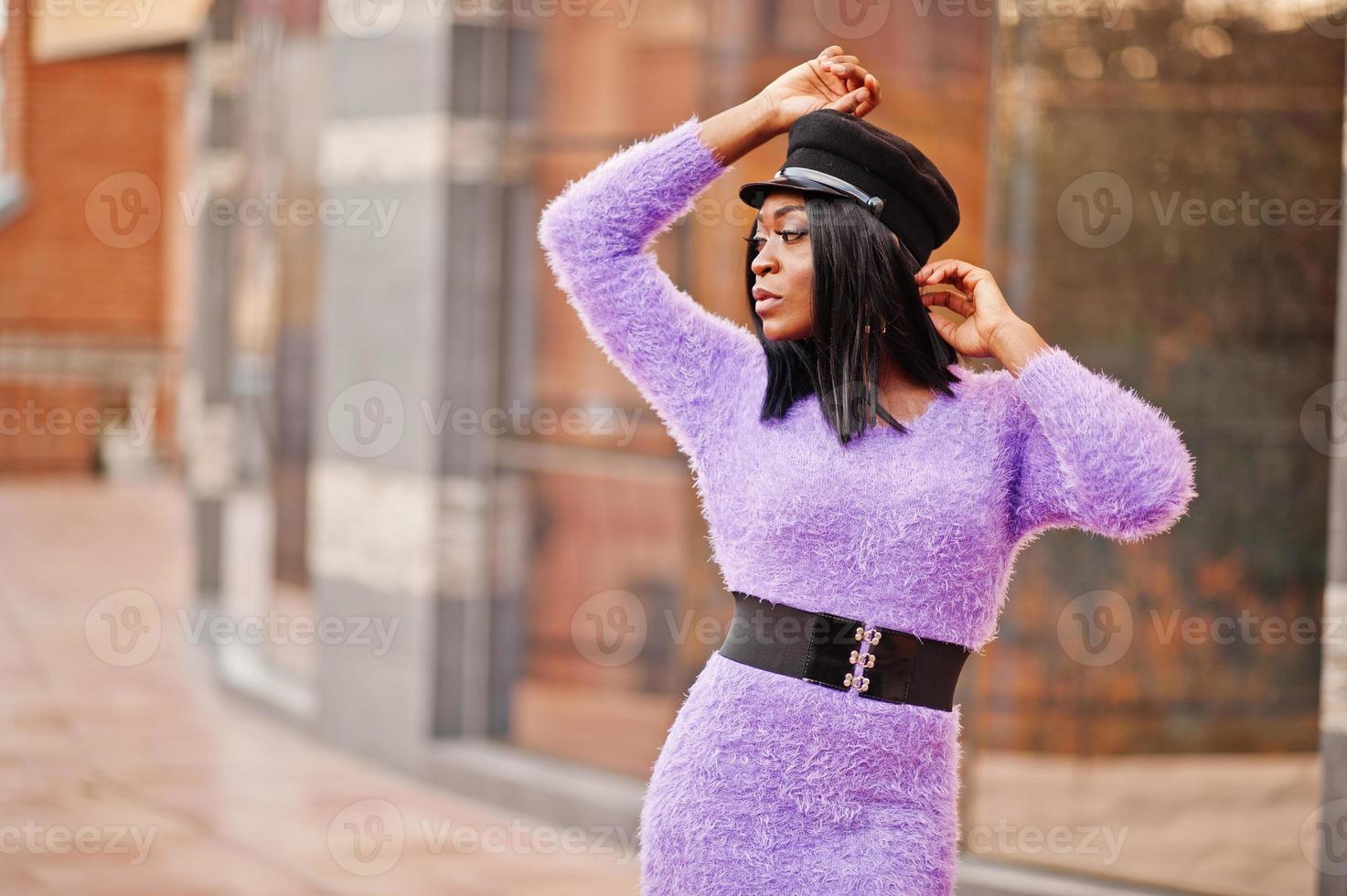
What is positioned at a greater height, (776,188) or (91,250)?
(91,250)

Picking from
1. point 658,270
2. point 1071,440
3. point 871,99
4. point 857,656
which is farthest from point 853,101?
point 857,656

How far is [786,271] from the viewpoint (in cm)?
197

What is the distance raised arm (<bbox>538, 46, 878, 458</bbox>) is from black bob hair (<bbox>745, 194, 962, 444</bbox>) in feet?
0.50

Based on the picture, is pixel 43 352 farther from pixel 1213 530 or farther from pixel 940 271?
pixel 940 271

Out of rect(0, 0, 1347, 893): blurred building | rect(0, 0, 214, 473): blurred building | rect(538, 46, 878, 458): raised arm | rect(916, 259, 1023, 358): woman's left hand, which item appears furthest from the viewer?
rect(0, 0, 214, 473): blurred building

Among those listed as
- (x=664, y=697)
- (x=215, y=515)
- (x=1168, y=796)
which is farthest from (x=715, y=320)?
(x=215, y=515)

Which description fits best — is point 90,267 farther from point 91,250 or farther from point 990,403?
point 990,403

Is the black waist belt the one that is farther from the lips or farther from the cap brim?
the cap brim

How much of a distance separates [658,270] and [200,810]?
3469 mm

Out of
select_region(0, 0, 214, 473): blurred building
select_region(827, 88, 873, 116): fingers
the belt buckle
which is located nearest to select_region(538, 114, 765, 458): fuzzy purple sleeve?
select_region(827, 88, 873, 116): fingers

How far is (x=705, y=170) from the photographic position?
2.20 metres

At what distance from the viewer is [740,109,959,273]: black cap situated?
1.93 metres

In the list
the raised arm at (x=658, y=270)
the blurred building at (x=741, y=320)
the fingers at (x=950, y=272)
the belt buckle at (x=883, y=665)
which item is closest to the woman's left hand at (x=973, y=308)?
the fingers at (x=950, y=272)

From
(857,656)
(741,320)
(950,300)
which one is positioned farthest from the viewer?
(741,320)
